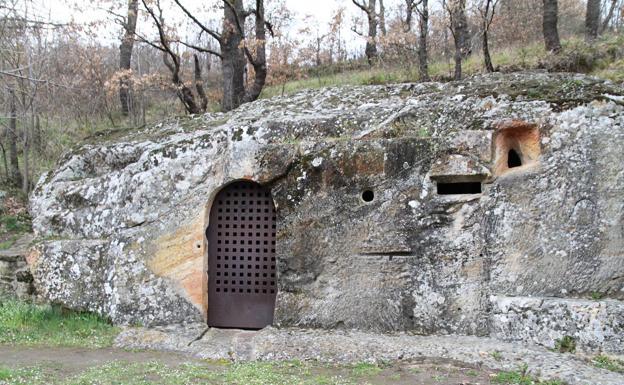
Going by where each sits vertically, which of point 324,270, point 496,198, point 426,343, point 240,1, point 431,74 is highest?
point 240,1

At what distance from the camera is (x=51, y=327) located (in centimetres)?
723

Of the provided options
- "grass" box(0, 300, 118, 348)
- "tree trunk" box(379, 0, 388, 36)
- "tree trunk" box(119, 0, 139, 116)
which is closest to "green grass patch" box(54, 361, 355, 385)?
"grass" box(0, 300, 118, 348)

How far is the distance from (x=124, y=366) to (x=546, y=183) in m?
5.28

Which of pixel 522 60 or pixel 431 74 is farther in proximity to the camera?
pixel 431 74

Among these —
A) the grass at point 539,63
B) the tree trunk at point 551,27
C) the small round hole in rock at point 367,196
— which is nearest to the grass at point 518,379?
the small round hole in rock at point 367,196

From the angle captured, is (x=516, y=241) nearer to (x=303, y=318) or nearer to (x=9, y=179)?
(x=303, y=318)

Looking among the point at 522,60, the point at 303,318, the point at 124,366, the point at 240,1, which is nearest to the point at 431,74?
the point at 522,60

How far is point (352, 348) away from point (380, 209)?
1788 millimetres

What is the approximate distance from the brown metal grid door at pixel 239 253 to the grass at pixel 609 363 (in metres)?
4.03

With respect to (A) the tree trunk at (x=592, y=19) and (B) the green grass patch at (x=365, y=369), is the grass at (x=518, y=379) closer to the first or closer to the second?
(B) the green grass patch at (x=365, y=369)

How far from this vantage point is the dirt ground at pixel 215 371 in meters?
5.16

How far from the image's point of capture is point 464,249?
6684 mm

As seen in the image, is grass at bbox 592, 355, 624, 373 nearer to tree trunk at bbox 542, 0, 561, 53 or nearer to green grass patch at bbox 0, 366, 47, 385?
green grass patch at bbox 0, 366, 47, 385

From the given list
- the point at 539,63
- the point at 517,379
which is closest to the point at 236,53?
the point at 539,63
